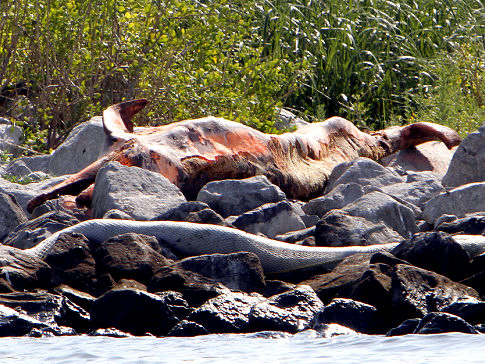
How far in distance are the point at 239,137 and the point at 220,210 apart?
1.12 metres

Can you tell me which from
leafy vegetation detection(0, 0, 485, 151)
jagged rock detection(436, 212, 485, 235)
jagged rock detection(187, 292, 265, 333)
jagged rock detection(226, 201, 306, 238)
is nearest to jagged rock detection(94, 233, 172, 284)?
jagged rock detection(187, 292, 265, 333)

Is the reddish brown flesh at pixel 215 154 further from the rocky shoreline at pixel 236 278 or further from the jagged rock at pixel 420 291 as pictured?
the jagged rock at pixel 420 291

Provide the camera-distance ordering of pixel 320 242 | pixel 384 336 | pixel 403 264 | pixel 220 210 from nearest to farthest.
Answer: pixel 384 336
pixel 403 264
pixel 320 242
pixel 220 210

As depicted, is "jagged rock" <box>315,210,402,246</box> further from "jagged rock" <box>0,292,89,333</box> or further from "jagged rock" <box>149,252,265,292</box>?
"jagged rock" <box>0,292,89,333</box>

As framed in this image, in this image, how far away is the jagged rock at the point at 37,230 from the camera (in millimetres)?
3916

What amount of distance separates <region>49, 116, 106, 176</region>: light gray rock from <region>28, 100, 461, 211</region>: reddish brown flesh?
716mm

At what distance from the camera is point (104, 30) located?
7.48 metres

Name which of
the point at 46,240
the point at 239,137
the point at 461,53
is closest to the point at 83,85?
the point at 239,137

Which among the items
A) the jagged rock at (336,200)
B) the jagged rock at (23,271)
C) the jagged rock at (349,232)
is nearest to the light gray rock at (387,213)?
the jagged rock at (349,232)

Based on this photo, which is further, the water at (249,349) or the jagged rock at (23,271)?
the jagged rock at (23,271)

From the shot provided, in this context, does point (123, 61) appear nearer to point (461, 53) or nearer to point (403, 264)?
point (461, 53)

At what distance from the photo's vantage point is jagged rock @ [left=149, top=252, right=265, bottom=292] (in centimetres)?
328

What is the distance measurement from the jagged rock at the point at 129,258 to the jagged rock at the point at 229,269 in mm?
102

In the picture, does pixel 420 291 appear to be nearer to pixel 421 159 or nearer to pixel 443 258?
pixel 443 258
